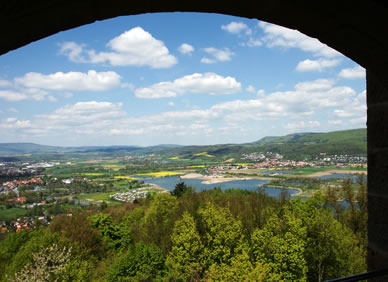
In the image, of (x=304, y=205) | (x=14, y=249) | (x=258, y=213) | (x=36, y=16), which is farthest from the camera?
(x=258, y=213)

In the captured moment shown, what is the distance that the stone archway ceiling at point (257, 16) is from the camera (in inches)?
44.6

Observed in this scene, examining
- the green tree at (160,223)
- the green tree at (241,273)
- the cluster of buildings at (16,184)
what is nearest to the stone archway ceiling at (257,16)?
the green tree at (241,273)

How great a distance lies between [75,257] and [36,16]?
20.1 meters

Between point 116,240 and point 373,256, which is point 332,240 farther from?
point 116,240

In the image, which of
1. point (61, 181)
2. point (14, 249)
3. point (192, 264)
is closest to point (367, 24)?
point (192, 264)

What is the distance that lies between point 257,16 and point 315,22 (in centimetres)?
33

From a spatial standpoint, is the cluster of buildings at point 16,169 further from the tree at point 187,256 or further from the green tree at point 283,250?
the green tree at point 283,250

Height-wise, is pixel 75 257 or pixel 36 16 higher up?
pixel 36 16

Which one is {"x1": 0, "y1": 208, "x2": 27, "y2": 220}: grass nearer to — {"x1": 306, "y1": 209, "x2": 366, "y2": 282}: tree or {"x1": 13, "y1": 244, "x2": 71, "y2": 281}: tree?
{"x1": 13, "y1": 244, "x2": 71, "y2": 281}: tree

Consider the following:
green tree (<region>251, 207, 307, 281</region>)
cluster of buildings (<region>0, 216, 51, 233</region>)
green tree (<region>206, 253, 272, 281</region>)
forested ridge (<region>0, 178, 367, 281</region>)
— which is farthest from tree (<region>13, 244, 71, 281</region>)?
cluster of buildings (<region>0, 216, 51, 233</region>)

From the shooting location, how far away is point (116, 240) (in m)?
26.7

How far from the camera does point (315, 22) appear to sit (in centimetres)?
147

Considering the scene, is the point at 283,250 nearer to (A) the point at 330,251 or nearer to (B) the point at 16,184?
(A) the point at 330,251

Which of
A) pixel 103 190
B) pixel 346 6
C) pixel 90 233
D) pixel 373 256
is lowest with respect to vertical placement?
pixel 103 190
